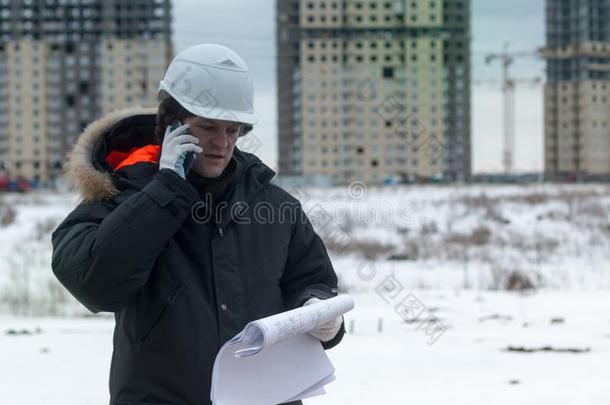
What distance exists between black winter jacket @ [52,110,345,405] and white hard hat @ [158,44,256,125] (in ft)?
0.55

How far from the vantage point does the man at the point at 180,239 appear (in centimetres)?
181

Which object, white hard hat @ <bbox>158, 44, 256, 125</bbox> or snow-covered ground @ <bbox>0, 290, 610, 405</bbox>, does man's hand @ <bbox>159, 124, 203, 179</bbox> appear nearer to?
white hard hat @ <bbox>158, 44, 256, 125</bbox>

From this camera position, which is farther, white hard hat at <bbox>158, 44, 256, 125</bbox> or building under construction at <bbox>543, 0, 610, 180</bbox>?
building under construction at <bbox>543, 0, 610, 180</bbox>

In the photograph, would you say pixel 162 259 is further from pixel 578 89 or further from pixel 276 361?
pixel 578 89

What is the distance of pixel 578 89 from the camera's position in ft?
309

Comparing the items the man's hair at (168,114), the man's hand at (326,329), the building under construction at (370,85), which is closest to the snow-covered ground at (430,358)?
the man's hand at (326,329)

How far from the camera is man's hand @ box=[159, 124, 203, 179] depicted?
187cm

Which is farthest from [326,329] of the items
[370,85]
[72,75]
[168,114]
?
[72,75]

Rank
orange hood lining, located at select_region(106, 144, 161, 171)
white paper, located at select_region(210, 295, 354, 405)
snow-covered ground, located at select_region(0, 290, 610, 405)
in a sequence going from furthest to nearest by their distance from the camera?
snow-covered ground, located at select_region(0, 290, 610, 405), orange hood lining, located at select_region(106, 144, 161, 171), white paper, located at select_region(210, 295, 354, 405)

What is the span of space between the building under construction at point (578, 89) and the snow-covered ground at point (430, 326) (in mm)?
76232

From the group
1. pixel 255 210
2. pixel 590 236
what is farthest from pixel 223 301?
pixel 590 236

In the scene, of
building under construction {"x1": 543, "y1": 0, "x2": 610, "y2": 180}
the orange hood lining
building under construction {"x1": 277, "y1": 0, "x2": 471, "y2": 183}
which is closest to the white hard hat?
the orange hood lining

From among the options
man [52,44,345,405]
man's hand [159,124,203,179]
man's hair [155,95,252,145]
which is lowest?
man [52,44,345,405]

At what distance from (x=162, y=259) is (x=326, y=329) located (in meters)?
0.45
